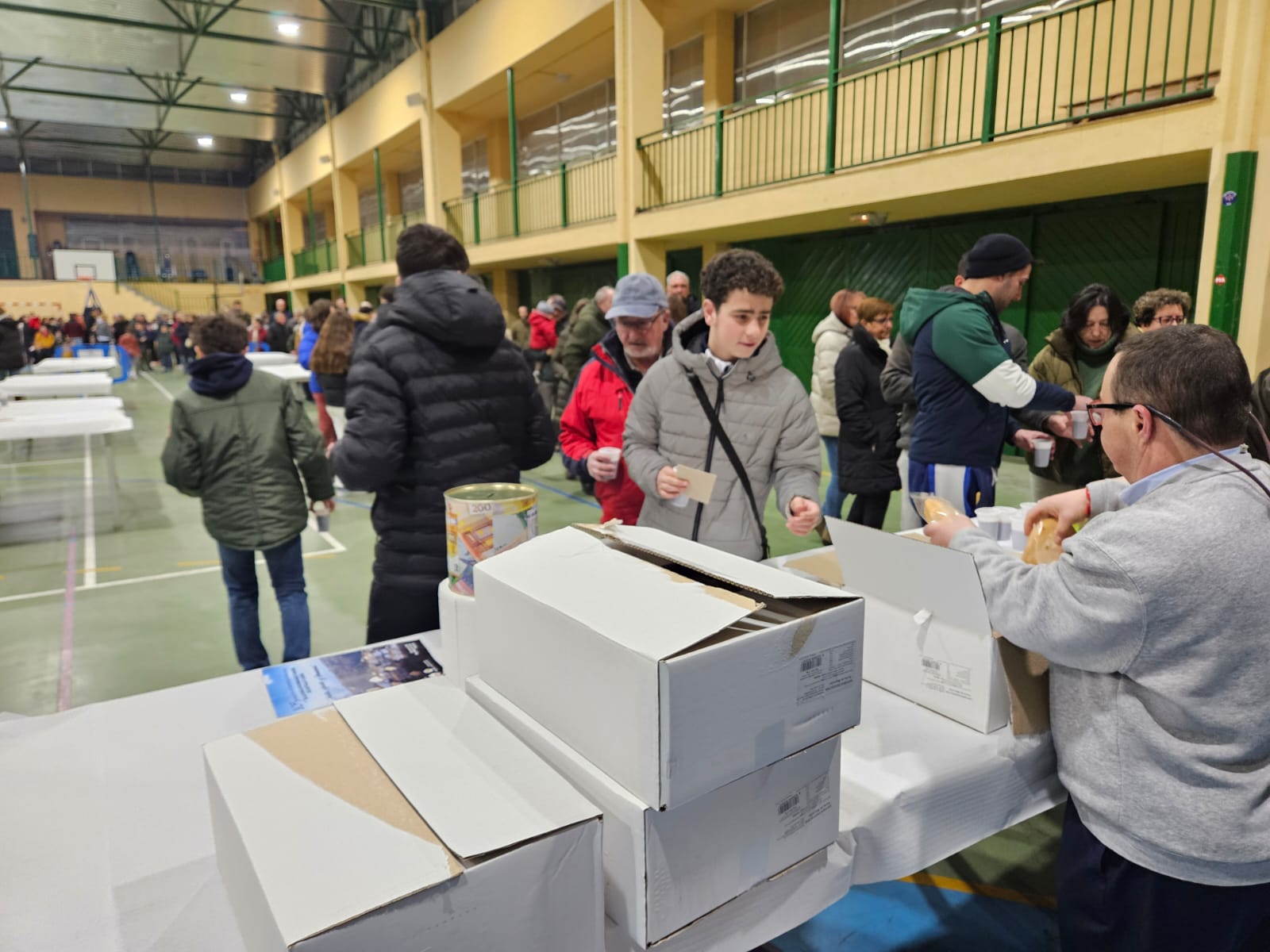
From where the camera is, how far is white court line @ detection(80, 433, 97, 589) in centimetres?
486

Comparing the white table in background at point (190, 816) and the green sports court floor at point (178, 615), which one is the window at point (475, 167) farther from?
the white table in background at point (190, 816)

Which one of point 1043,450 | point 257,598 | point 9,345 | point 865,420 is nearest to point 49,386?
point 9,345

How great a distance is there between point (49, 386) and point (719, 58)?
8680 millimetres

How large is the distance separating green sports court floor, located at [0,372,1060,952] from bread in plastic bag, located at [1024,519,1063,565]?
3.63 feet

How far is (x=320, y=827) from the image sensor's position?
0.82m

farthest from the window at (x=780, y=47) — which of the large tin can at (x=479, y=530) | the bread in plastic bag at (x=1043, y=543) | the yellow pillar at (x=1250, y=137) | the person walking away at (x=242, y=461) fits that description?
the large tin can at (x=479, y=530)

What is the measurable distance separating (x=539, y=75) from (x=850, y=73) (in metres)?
5.69

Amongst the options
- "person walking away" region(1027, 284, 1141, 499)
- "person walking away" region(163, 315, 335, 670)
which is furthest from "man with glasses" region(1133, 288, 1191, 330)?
"person walking away" region(163, 315, 335, 670)

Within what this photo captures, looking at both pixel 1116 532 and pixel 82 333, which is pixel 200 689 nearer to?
pixel 1116 532

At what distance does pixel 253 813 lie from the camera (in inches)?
33.0

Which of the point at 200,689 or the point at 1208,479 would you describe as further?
the point at 200,689

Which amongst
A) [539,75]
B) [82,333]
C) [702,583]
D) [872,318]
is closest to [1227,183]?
[872,318]

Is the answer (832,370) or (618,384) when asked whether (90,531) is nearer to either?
(618,384)

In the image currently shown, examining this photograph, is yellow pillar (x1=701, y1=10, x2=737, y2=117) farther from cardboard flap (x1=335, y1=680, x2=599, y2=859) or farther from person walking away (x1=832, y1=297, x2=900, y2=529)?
cardboard flap (x1=335, y1=680, x2=599, y2=859)
